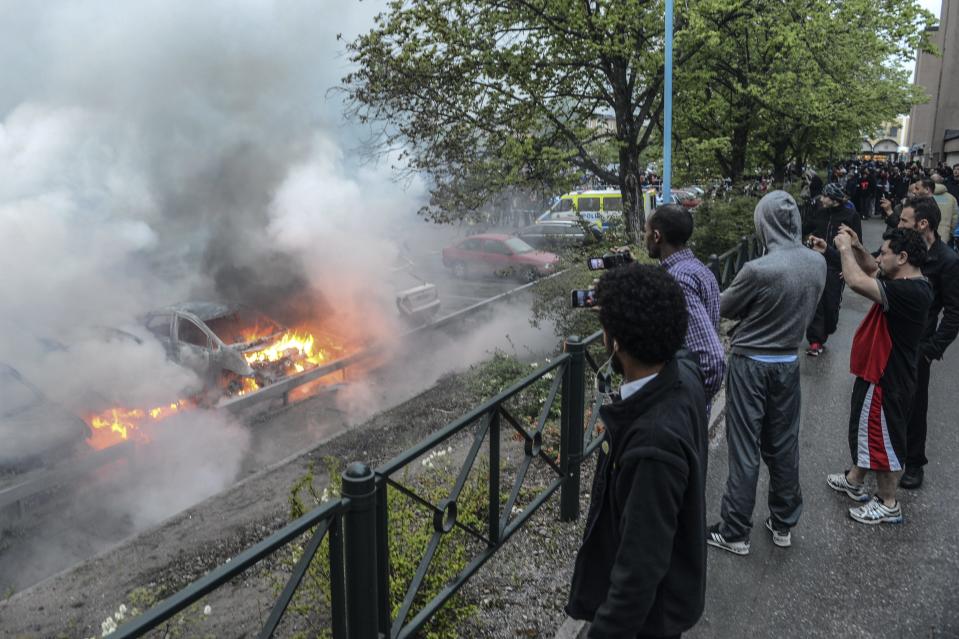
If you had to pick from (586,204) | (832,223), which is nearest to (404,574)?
(832,223)

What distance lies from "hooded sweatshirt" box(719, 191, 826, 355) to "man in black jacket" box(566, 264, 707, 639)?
1627 millimetres

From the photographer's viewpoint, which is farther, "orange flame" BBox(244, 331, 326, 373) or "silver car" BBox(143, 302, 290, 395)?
"orange flame" BBox(244, 331, 326, 373)

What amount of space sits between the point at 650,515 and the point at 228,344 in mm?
8472

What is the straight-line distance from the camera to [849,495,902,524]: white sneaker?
3996mm

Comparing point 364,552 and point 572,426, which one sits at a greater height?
point 364,552

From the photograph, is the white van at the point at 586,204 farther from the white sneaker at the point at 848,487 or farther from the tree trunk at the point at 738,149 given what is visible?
the white sneaker at the point at 848,487

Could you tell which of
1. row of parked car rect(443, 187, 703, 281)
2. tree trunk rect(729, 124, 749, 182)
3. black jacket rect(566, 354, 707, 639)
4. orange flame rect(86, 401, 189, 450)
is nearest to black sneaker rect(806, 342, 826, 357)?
black jacket rect(566, 354, 707, 639)

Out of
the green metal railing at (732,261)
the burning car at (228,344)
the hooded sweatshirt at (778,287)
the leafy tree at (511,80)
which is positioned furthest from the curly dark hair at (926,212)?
the burning car at (228,344)

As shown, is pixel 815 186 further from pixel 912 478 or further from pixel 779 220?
pixel 779 220

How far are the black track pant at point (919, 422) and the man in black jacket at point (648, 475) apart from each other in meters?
3.01

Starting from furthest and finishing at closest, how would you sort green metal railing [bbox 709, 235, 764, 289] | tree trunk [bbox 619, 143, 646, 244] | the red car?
the red car
tree trunk [bbox 619, 143, 646, 244]
green metal railing [bbox 709, 235, 764, 289]

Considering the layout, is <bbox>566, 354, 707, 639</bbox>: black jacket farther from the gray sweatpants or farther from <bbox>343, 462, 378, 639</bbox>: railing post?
the gray sweatpants

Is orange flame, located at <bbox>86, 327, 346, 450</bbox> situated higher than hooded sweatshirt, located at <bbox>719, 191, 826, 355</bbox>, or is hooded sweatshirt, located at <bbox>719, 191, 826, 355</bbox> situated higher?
hooded sweatshirt, located at <bbox>719, 191, 826, 355</bbox>

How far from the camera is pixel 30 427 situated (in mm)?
6617
